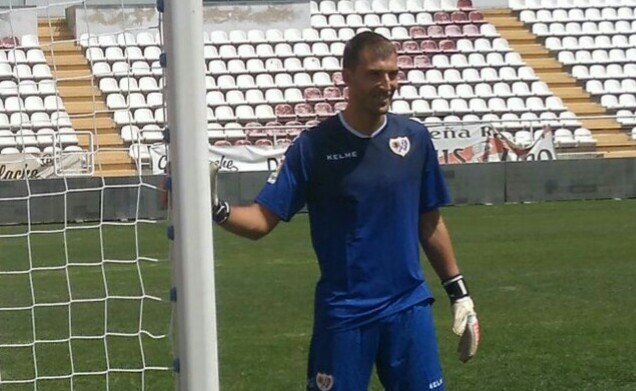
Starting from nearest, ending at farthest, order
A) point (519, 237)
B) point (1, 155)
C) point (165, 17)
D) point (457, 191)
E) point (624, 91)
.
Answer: point (165, 17) < point (519, 237) < point (1, 155) < point (457, 191) < point (624, 91)

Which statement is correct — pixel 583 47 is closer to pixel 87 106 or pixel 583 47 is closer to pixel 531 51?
pixel 531 51

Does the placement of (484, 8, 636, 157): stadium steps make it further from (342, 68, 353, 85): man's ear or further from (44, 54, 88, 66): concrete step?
(342, 68, 353, 85): man's ear

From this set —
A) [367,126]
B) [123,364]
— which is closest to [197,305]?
[367,126]

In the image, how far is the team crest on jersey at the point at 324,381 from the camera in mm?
5291

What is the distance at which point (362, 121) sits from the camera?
5.30 m

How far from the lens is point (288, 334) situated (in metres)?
10.5

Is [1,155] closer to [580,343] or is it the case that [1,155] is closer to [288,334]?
[288,334]

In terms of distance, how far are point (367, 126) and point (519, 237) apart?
42.0 ft

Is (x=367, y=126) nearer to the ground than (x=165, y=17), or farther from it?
nearer to the ground

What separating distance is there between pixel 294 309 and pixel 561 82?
78.3 feet

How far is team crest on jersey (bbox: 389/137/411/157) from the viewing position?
5.33 m

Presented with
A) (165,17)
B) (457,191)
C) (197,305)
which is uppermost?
(165,17)

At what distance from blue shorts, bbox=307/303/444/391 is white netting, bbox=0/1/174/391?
1.05 metres

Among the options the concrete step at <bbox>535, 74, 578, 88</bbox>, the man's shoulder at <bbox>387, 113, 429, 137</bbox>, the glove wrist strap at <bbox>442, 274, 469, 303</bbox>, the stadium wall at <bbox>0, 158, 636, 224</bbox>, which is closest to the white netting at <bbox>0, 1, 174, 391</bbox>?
the man's shoulder at <bbox>387, 113, 429, 137</bbox>
